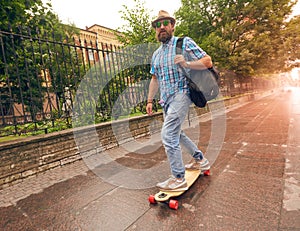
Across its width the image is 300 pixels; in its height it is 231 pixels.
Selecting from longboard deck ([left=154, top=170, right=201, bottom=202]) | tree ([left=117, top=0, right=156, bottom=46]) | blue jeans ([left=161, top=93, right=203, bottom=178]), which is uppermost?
tree ([left=117, top=0, right=156, bottom=46])

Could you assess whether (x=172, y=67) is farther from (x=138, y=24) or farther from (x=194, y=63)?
(x=138, y=24)

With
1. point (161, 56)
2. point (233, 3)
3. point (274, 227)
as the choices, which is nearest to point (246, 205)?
point (274, 227)

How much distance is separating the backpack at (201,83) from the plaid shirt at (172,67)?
7cm

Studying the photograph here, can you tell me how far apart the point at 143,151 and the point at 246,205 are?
271 centimetres

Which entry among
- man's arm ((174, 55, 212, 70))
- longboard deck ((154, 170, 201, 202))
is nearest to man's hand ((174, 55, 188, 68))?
man's arm ((174, 55, 212, 70))

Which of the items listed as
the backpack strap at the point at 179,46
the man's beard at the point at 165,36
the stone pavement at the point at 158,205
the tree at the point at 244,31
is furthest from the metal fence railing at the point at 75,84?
the tree at the point at 244,31

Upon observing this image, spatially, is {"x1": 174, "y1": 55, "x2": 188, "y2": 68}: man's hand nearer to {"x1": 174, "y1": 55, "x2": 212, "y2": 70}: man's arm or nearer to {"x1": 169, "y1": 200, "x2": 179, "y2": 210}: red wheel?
{"x1": 174, "y1": 55, "x2": 212, "y2": 70}: man's arm

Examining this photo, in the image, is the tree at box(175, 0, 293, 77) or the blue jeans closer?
the blue jeans

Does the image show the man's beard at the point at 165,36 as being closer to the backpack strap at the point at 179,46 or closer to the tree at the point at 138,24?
the backpack strap at the point at 179,46

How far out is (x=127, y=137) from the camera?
5.23 m

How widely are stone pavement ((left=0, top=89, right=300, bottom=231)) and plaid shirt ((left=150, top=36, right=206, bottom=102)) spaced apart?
4.38 ft

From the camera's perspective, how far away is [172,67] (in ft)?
7.70

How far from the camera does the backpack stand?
88.8 inches

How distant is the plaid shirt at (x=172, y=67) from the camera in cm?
225
